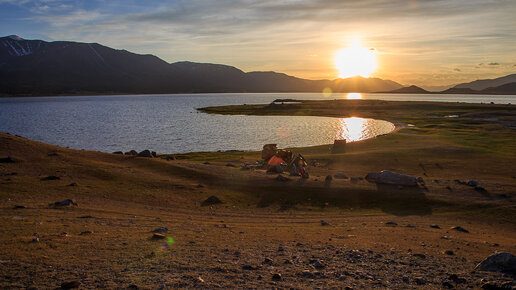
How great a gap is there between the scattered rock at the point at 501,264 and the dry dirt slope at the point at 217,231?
0.38 metres

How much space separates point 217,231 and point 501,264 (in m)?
10.8

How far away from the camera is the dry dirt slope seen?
10852 millimetres

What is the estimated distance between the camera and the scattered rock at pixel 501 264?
37.5 feet

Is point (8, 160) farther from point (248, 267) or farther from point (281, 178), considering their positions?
point (248, 267)

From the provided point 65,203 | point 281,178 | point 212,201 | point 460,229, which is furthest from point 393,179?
point 65,203

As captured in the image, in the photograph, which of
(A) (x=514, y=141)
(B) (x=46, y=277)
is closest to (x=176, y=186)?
(B) (x=46, y=277)

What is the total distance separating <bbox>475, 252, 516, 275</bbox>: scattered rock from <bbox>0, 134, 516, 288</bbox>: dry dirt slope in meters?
0.38

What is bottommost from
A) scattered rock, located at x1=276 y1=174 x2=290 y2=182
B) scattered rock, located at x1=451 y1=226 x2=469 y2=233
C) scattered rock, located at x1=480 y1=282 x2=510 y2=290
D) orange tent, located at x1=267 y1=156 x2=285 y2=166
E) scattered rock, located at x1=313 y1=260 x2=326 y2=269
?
scattered rock, located at x1=451 y1=226 x2=469 y2=233

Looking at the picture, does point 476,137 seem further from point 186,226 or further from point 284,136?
point 186,226

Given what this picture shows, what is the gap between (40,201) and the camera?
19.8 meters

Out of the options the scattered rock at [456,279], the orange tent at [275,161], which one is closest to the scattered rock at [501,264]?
the scattered rock at [456,279]

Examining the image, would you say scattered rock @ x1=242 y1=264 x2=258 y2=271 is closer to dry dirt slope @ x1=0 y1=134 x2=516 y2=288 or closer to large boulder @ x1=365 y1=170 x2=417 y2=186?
dry dirt slope @ x1=0 y1=134 x2=516 y2=288

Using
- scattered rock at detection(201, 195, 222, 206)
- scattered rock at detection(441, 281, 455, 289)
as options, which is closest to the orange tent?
scattered rock at detection(201, 195, 222, 206)

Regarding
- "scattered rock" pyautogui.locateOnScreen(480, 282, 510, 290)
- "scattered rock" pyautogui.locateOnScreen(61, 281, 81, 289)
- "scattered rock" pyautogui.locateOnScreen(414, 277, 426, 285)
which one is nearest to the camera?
"scattered rock" pyautogui.locateOnScreen(61, 281, 81, 289)
